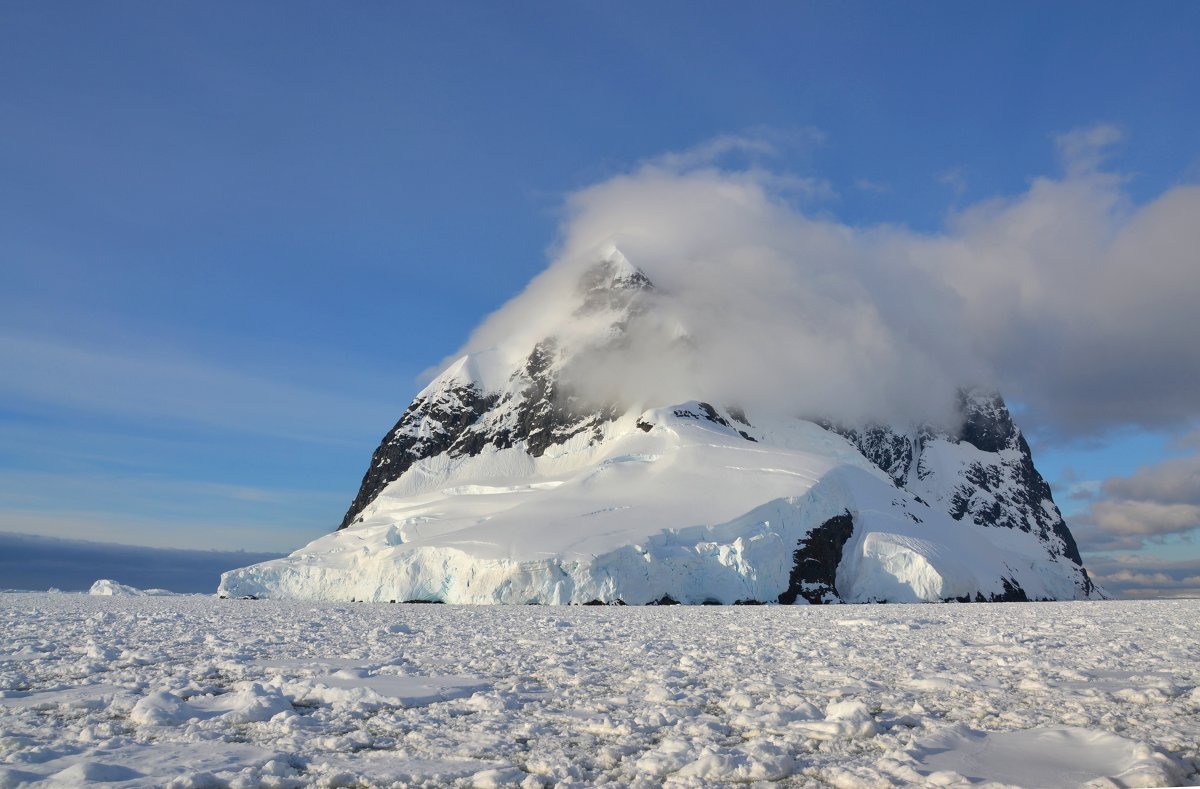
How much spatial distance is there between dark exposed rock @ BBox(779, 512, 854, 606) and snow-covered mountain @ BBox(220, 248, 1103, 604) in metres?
0.14

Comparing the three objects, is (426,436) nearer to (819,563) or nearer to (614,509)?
(614,509)

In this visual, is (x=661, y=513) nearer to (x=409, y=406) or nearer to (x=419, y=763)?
(x=419, y=763)

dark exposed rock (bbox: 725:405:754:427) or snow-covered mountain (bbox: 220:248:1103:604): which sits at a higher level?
dark exposed rock (bbox: 725:405:754:427)

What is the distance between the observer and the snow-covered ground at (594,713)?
6.16 metres

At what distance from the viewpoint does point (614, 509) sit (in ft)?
163

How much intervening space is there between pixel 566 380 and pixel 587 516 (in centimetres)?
4583

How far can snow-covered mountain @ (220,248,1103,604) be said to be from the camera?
44438 mm

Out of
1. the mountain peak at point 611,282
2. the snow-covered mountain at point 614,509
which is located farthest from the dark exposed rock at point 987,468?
the mountain peak at point 611,282

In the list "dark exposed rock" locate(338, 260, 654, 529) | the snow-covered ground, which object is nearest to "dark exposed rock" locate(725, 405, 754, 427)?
"dark exposed rock" locate(338, 260, 654, 529)

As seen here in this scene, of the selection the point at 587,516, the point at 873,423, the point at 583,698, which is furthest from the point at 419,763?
A: the point at 873,423

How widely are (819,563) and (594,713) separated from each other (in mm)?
45534

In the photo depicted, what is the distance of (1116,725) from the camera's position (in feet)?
25.5

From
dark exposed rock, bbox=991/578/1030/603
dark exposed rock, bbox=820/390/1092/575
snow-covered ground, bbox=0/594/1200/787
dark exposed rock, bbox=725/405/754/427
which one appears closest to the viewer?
snow-covered ground, bbox=0/594/1200/787

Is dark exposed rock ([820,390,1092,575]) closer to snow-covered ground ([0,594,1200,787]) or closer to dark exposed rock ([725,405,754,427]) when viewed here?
dark exposed rock ([725,405,754,427])
